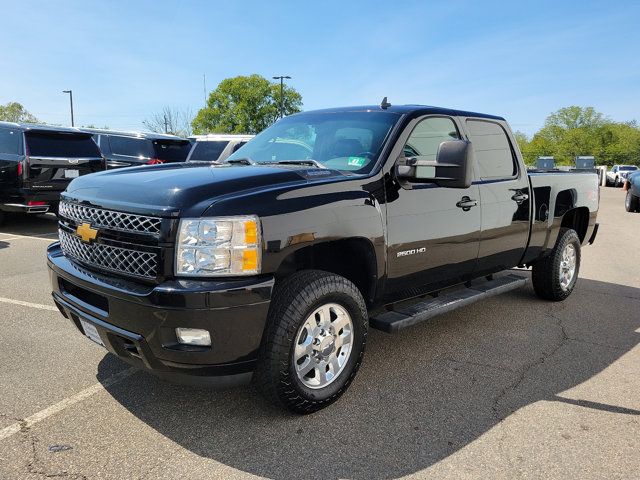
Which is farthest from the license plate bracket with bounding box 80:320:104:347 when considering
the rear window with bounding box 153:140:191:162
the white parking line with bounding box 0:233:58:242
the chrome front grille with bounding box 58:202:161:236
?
the rear window with bounding box 153:140:191:162

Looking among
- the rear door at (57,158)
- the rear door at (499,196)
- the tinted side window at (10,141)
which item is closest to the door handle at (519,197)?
the rear door at (499,196)

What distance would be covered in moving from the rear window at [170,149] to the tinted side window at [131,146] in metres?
0.23

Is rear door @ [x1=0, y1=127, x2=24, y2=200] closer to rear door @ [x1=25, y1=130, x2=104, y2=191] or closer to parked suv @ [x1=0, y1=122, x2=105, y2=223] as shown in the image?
parked suv @ [x1=0, y1=122, x2=105, y2=223]

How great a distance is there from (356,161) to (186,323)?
166cm

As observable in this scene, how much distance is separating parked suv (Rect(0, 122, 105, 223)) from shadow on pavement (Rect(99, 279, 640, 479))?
6.84m

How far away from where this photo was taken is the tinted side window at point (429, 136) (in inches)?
152

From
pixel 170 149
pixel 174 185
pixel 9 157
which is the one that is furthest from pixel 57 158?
pixel 174 185

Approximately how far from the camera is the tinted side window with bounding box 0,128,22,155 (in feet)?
31.3

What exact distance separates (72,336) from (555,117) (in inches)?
4518

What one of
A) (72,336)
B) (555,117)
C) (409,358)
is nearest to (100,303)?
(72,336)

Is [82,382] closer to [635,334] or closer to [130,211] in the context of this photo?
[130,211]

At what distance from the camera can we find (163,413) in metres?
3.10

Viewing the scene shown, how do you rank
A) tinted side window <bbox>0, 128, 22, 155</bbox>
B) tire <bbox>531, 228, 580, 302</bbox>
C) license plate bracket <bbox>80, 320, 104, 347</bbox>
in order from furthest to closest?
1. tinted side window <bbox>0, 128, 22, 155</bbox>
2. tire <bbox>531, 228, 580, 302</bbox>
3. license plate bracket <bbox>80, 320, 104, 347</bbox>

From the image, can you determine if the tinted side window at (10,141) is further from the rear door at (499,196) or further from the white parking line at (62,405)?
the rear door at (499,196)
